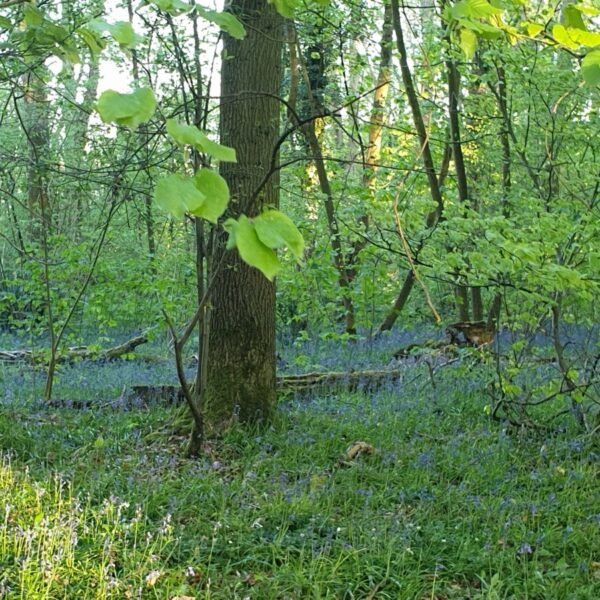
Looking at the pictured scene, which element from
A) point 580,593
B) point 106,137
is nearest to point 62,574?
point 580,593

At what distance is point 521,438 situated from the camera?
18.2ft

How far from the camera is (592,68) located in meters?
1.38

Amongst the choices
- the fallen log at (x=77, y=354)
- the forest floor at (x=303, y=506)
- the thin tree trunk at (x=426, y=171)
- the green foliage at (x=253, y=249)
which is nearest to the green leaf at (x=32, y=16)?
the green foliage at (x=253, y=249)

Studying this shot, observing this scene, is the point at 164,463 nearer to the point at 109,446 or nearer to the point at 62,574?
the point at 109,446

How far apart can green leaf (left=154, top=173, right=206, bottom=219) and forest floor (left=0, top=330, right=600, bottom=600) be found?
2357mm

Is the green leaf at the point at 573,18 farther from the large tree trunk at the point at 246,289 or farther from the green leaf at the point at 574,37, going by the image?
the large tree trunk at the point at 246,289

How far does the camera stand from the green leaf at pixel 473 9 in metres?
1.60

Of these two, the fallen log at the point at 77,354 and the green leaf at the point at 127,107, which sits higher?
the green leaf at the point at 127,107

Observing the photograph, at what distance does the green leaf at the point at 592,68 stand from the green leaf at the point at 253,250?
2.47ft

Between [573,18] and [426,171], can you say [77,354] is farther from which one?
[573,18]

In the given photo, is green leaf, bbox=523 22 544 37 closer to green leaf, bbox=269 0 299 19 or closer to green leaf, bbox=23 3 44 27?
green leaf, bbox=269 0 299 19

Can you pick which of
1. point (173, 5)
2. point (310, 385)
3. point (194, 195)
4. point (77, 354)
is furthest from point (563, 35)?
point (77, 354)

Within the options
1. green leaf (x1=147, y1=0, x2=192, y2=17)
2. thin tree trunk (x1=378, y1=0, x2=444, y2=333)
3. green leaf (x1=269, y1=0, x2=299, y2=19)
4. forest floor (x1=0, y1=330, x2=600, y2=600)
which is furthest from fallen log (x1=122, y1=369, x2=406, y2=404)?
green leaf (x1=147, y1=0, x2=192, y2=17)

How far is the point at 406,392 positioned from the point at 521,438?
1.70 meters
